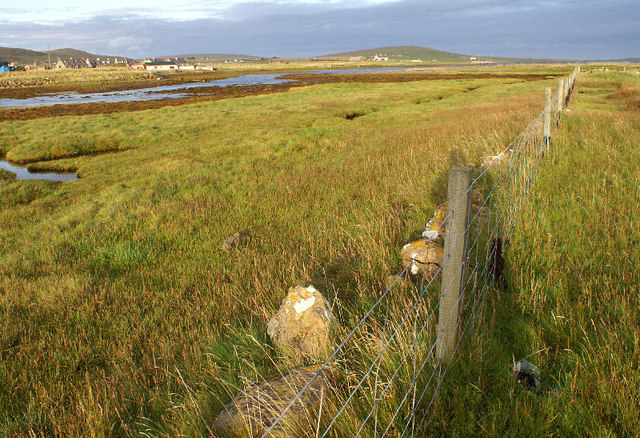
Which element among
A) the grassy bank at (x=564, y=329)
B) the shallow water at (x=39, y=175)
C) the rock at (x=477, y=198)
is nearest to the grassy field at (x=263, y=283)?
the grassy bank at (x=564, y=329)

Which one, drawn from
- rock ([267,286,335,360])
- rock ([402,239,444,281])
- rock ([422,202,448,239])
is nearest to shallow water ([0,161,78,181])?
rock ([267,286,335,360])

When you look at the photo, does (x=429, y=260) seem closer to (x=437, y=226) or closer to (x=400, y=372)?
(x=437, y=226)

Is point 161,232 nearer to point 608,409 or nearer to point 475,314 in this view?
point 475,314

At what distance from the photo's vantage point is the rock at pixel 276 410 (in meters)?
2.45

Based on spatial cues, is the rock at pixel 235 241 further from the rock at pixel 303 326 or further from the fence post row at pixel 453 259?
the fence post row at pixel 453 259

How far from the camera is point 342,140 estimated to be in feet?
56.0

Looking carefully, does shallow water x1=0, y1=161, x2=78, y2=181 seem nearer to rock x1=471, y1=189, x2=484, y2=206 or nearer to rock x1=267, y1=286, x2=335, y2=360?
rock x1=267, y1=286, x2=335, y2=360

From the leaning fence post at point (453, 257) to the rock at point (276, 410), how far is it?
889mm

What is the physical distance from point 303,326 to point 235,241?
3894mm

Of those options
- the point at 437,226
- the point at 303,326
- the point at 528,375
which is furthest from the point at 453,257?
the point at 437,226

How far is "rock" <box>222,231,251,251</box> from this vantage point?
720cm

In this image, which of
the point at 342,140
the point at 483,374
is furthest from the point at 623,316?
the point at 342,140

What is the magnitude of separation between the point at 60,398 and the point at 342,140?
1482 cm

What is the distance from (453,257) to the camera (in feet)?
8.32
